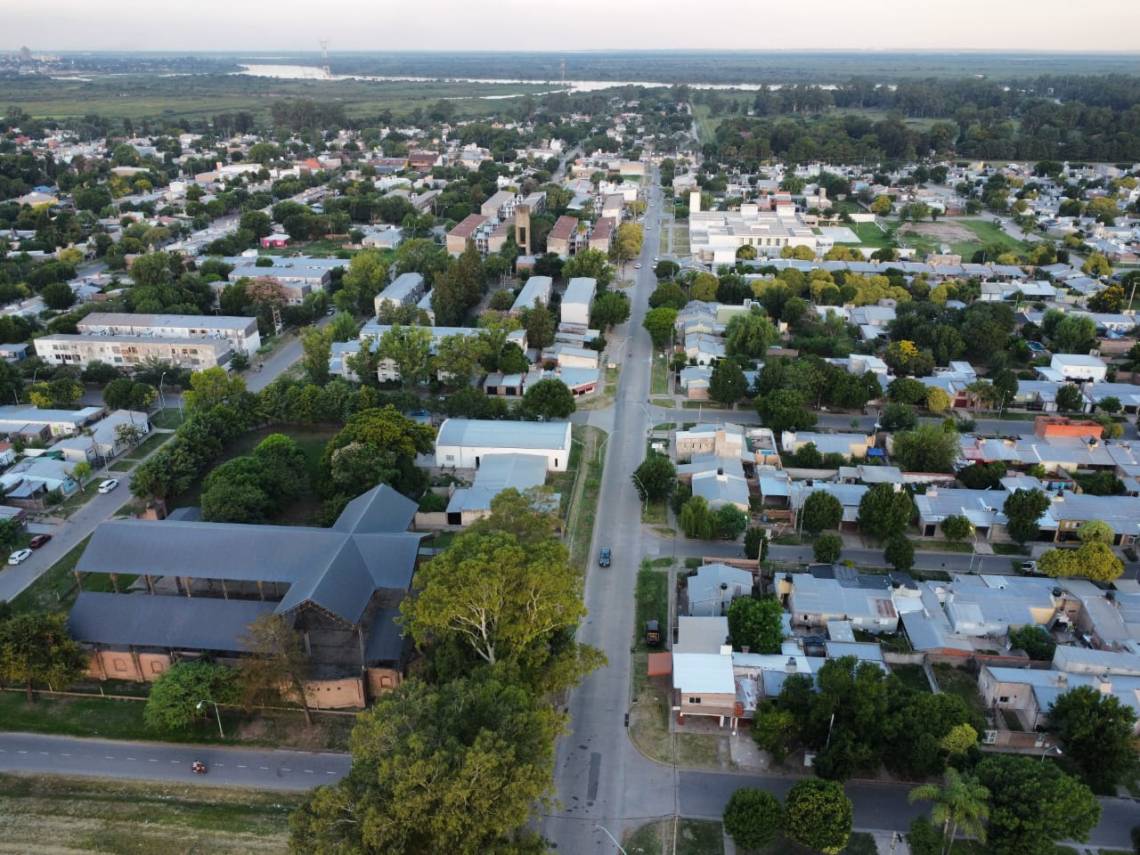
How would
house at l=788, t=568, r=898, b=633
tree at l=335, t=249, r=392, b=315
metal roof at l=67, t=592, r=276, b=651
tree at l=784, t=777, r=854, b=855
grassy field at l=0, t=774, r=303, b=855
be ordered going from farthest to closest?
1. tree at l=335, t=249, r=392, b=315
2. house at l=788, t=568, r=898, b=633
3. metal roof at l=67, t=592, r=276, b=651
4. grassy field at l=0, t=774, r=303, b=855
5. tree at l=784, t=777, r=854, b=855

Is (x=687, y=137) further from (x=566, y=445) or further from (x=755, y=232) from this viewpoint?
(x=566, y=445)

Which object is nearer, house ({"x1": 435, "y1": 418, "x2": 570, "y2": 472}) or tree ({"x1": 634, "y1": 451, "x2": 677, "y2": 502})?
tree ({"x1": 634, "y1": 451, "x2": 677, "y2": 502})

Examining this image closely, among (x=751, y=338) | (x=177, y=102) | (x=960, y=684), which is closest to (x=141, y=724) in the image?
(x=960, y=684)

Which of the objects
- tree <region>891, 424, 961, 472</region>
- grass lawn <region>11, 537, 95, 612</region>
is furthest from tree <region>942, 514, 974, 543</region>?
grass lawn <region>11, 537, 95, 612</region>

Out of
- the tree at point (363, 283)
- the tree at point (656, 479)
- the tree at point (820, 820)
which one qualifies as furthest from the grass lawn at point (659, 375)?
the tree at point (820, 820)

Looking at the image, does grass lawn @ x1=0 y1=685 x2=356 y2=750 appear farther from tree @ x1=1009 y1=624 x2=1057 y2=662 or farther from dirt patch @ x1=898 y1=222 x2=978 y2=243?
dirt patch @ x1=898 y1=222 x2=978 y2=243

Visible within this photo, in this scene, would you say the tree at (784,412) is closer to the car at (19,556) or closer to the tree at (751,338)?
the tree at (751,338)

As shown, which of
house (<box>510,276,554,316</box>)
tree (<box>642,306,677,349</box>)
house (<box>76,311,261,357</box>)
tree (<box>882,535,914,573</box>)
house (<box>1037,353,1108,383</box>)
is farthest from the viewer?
house (<box>510,276,554,316</box>)

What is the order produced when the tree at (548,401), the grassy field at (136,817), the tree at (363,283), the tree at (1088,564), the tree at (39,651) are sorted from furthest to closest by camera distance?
1. the tree at (363,283)
2. the tree at (548,401)
3. the tree at (1088,564)
4. the tree at (39,651)
5. the grassy field at (136,817)
